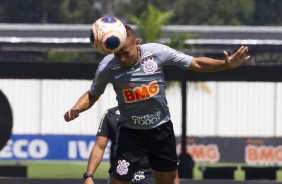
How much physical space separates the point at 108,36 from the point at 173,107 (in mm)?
11062

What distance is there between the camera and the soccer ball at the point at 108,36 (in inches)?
312

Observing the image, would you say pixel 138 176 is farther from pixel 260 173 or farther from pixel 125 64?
pixel 260 173

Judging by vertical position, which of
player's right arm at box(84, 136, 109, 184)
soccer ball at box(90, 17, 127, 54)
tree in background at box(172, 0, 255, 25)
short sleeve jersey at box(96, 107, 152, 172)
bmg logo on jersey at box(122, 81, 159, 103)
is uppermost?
tree in background at box(172, 0, 255, 25)

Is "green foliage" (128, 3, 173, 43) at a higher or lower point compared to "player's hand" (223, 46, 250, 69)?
higher

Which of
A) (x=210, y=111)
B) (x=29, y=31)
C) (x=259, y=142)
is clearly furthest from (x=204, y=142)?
(x=29, y=31)

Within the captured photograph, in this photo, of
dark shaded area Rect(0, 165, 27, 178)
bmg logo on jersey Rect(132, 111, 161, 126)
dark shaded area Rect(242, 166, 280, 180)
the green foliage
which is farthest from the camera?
the green foliage

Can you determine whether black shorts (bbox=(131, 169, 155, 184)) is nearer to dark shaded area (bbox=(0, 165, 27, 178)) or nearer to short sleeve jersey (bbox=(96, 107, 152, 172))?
short sleeve jersey (bbox=(96, 107, 152, 172))

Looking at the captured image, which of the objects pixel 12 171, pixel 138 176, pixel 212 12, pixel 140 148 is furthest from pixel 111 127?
pixel 212 12

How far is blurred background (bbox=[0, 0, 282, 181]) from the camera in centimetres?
1297

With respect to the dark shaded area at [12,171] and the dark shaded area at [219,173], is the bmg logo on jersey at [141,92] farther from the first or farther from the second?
the dark shaded area at [12,171]

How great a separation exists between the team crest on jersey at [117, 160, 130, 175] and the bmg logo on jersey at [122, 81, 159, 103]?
503 millimetres

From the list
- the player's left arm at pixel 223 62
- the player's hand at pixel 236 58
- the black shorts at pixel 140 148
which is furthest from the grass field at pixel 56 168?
the player's hand at pixel 236 58

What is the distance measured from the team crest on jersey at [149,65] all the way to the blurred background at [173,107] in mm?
4565

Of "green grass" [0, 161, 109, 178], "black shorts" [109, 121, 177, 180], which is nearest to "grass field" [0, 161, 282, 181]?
"green grass" [0, 161, 109, 178]
